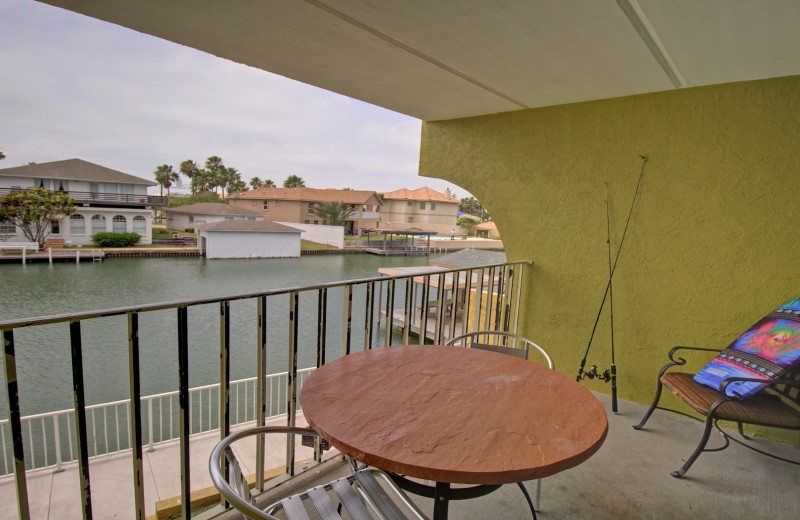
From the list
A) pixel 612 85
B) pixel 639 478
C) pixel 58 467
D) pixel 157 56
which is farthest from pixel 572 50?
pixel 157 56

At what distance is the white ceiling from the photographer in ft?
4.35

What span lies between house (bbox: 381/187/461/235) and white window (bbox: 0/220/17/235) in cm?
2905

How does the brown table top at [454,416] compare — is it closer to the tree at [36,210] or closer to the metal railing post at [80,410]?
the metal railing post at [80,410]

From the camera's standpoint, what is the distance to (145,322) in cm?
1872

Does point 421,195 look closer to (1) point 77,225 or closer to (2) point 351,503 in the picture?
(1) point 77,225

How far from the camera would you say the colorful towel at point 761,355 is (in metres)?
1.77

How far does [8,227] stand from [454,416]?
3302cm

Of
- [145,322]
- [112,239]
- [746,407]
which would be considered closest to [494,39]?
[746,407]

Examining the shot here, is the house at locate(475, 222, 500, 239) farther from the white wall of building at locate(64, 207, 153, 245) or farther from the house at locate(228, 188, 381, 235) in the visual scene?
the white wall of building at locate(64, 207, 153, 245)

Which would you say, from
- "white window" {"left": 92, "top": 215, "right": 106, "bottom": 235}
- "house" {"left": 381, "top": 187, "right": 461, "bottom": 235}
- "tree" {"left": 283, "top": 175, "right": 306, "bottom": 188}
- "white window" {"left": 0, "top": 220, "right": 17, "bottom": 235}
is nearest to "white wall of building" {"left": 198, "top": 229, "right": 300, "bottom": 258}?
"white window" {"left": 92, "top": 215, "right": 106, "bottom": 235}

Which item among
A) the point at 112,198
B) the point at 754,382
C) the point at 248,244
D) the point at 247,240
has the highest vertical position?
the point at 112,198

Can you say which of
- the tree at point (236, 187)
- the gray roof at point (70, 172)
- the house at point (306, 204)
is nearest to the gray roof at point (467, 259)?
the gray roof at point (70, 172)

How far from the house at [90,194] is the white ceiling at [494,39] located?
30.6 meters

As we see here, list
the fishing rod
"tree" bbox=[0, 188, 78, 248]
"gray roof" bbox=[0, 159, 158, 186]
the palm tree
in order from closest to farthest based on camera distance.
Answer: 1. the fishing rod
2. "tree" bbox=[0, 188, 78, 248]
3. "gray roof" bbox=[0, 159, 158, 186]
4. the palm tree
